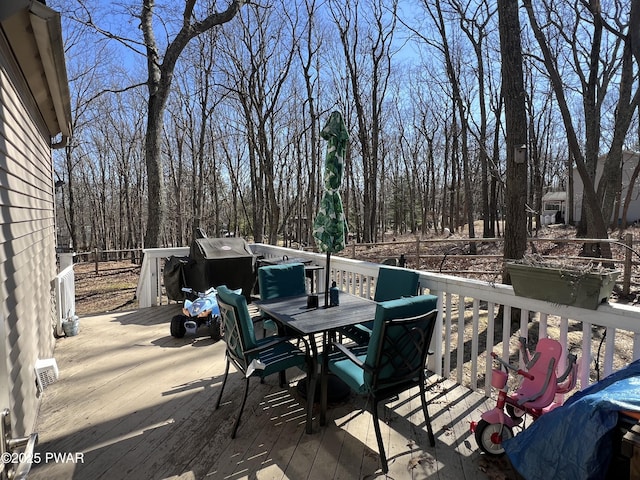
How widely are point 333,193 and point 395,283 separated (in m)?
0.96

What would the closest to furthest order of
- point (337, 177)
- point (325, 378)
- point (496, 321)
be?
point (325, 378) < point (337, 177) < point (496, 321)

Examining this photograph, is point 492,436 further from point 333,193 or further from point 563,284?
point 333,193

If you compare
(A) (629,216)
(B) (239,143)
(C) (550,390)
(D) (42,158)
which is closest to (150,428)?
(C) (550,390)

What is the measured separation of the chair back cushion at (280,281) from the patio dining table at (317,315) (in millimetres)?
186

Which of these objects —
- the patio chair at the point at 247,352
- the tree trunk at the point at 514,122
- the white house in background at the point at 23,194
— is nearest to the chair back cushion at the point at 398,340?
the patio chair at the point at 247,352

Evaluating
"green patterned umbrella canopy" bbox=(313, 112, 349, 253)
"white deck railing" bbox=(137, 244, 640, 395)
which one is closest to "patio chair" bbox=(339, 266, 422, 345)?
"white deck railing" bbox=(137, 244, 640, 395)

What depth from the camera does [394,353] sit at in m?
2.12

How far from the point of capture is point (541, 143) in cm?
2034

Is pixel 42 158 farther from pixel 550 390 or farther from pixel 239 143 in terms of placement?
pixel 239 143

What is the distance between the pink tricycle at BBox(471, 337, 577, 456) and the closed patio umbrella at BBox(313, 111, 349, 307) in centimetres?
141

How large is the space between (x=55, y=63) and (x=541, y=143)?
22.9 metres

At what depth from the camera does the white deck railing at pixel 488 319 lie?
79.5 inches

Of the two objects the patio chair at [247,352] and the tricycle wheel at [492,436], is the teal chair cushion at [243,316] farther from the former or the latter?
the tricycle wheel at [492,436]

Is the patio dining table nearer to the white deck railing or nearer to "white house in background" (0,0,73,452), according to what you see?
the white deck railing
